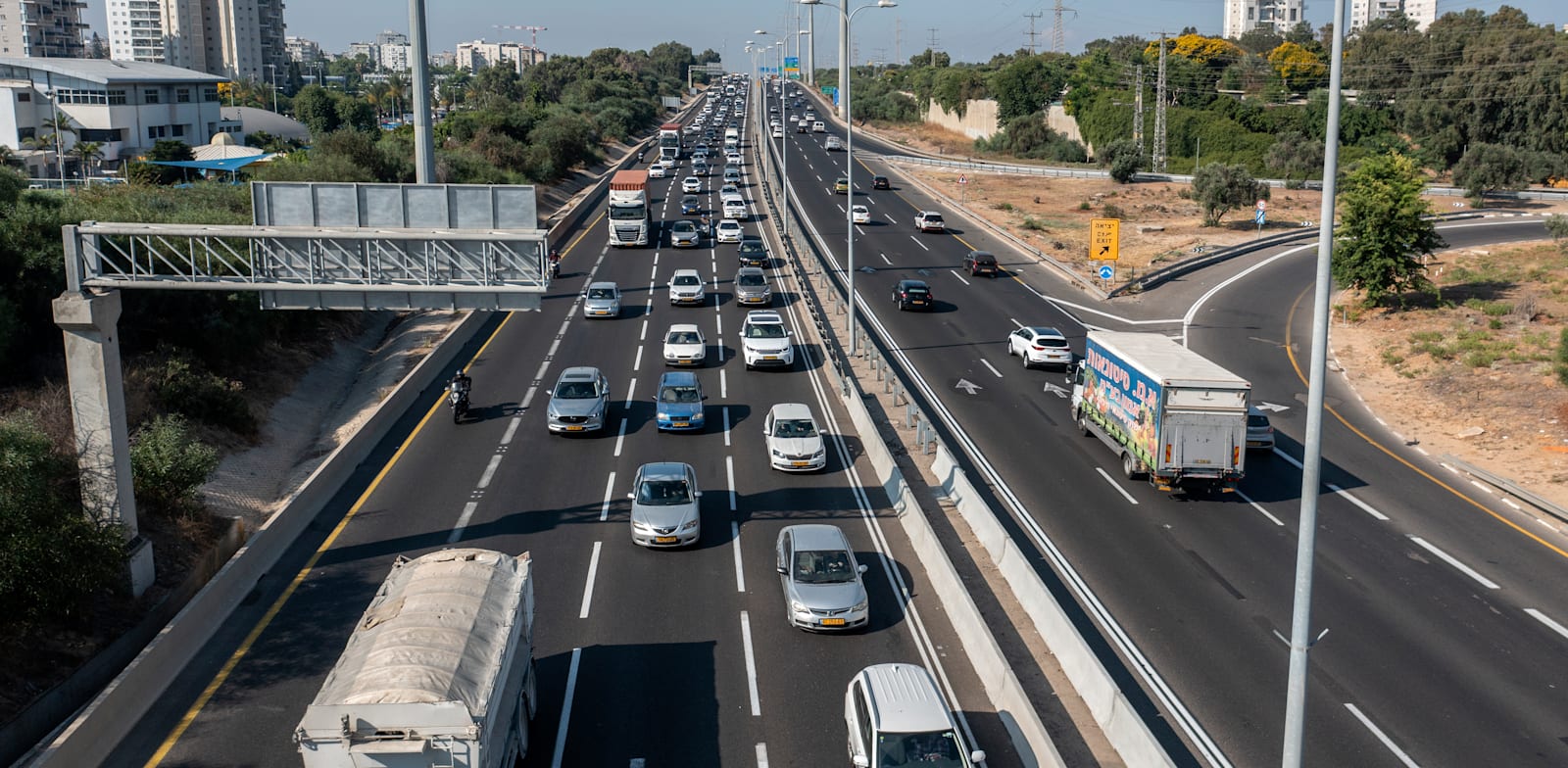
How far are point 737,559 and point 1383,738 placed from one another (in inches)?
454

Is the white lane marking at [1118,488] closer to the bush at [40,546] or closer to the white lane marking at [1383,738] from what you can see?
the white lane marking at [1383,738]

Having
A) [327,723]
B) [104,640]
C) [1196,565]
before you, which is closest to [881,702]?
[327,723]

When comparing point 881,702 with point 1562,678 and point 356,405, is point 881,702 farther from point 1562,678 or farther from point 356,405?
point 356,405

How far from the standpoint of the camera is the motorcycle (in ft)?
106

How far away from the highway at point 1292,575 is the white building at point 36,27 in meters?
187

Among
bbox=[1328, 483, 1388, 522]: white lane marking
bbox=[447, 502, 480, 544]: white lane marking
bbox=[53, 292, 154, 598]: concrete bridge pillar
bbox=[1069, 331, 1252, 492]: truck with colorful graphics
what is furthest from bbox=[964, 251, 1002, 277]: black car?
bbox=[53, 292, 154, 598]: concrete bridge pillar

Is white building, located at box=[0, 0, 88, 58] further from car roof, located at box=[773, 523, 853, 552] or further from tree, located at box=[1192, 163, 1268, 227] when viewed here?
car roof, located at box=[773, 523, 853, 552]

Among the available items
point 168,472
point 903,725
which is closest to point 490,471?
point 168,472

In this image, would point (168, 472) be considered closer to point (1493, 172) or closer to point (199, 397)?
point (199, 397)

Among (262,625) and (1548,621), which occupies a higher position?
(262,625)

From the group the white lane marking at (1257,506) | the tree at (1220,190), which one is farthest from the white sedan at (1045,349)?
the tree at (1220,190)

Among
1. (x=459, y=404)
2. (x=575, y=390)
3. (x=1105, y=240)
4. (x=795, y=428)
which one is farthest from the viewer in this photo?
(x=1105, y=240)

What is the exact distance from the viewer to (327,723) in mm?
12367

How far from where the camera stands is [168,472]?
24.7 meters
